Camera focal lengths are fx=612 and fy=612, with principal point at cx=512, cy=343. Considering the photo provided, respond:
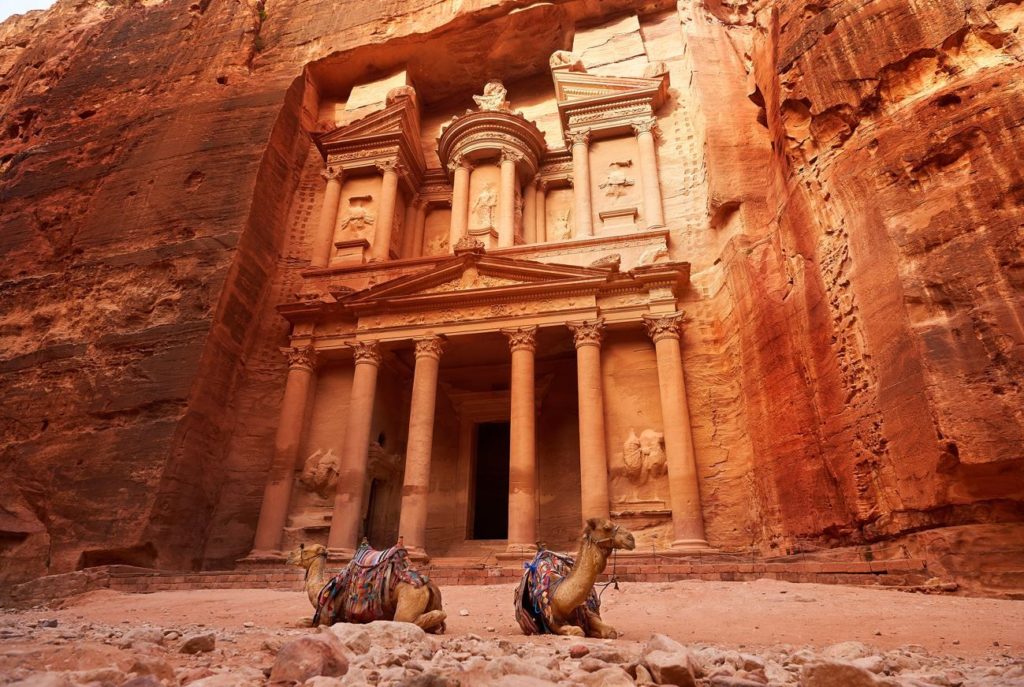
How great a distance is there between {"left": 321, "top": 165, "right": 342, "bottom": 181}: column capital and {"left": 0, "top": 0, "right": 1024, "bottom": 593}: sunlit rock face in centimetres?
74

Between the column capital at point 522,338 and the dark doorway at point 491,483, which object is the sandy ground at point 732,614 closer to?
the column capital at point 522,338

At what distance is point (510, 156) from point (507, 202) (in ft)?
5.81

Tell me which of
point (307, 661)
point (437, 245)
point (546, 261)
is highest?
point (437, 245)

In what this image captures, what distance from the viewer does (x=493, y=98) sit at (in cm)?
2008

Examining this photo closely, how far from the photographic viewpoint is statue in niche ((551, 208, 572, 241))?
18.7m

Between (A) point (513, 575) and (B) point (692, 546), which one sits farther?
(B) point (692, 546)

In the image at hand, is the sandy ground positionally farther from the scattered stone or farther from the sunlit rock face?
the scattered stone

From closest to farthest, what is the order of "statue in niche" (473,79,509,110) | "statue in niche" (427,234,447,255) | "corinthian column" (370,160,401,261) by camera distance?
"corinthian column" (370,160,401,261)
"statue in niche" (427,234,447,255)
"statue in niche" (473,79,509,110)

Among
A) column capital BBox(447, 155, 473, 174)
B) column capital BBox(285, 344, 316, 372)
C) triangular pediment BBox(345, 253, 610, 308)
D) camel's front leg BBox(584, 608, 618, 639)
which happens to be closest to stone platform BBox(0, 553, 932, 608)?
camel's front leg BBox(584, 608, 618, 639)

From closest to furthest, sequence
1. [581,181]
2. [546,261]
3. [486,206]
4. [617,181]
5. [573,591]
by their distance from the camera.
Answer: [573,591] → [546,261] → [617,181] → [581,181] → [486,206]

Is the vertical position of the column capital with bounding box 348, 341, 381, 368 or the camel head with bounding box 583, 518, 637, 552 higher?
the column capital with bounding box 348, 341, 381, 368

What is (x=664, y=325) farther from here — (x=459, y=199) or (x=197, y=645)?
(x=197, y=645)

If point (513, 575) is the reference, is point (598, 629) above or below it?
below

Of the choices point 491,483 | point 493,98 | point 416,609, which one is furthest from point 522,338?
point 493,98
